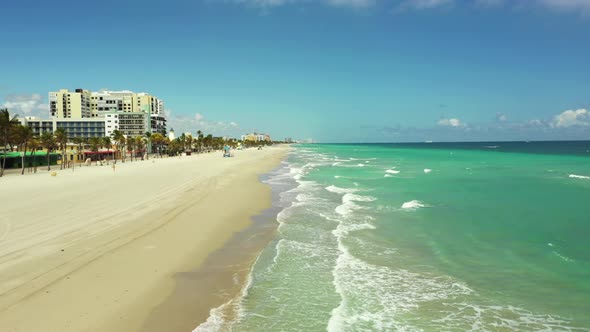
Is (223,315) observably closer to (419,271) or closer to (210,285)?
(210,285)

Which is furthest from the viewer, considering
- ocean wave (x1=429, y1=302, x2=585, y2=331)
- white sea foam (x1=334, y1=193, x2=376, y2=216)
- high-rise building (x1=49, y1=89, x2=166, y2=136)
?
high-rise building (x1=49, y1=89, x2=166, y2=136)

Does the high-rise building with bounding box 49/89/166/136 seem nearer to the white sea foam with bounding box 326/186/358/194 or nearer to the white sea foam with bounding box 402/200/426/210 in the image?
the white sea foam with bounding box 326/186/358/194

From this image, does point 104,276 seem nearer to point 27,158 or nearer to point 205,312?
point 205,312

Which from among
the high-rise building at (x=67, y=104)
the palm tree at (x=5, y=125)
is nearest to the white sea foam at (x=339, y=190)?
the palm tree at (x=5, y=125)

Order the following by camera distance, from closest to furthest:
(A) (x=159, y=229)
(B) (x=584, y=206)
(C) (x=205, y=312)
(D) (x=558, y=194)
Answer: (C) (x=205, y=312), (A) (x=159, y=229), (B) (x=584, y=206), (D) (x=558, y=194)

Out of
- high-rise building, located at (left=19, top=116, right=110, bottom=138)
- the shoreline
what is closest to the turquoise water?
the shoreline

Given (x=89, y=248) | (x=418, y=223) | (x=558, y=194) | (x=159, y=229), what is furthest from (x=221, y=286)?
(x=558, y=194)

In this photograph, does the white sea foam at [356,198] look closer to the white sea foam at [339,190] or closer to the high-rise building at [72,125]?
the white sea foam at [339,190]

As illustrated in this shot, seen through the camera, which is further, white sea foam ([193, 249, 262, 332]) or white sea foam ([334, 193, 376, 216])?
white sea foam ([334, 193, 376, 216])
